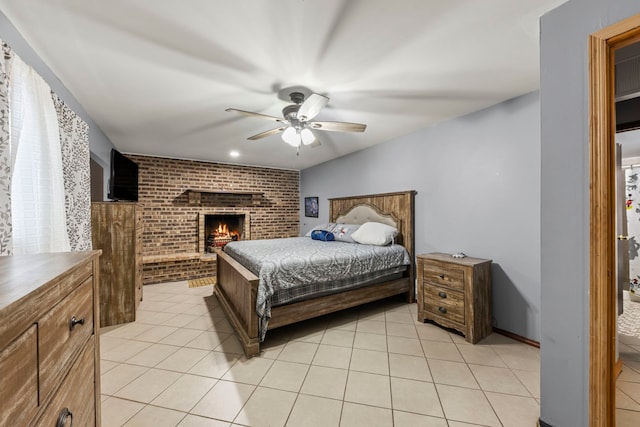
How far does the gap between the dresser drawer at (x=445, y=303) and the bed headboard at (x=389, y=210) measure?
0.71 m

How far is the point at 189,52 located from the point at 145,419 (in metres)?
2.32

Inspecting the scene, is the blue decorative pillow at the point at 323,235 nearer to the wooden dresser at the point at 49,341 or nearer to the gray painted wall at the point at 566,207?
the gray painted wall at the point at 566,207

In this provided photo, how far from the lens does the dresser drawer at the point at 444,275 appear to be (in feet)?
8.13

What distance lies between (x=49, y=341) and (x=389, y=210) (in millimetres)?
3527

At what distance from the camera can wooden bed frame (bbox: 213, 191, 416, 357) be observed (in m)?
2.21

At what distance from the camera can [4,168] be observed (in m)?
1.20

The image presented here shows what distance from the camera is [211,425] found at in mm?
1461

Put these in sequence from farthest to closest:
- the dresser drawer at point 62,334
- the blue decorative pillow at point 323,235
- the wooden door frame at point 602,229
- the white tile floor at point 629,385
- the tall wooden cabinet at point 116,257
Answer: the blue decorative pillow at point 323,235
the tall wooden cabinet at point 116,257
the white tile floor at point 629,385
the wooden door frame at point 602,229
the dresser drawer at point 62,334

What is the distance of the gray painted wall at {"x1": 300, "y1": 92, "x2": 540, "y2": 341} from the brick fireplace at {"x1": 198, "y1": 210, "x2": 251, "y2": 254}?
3.34 m

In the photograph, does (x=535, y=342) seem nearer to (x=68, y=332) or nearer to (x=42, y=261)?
(x=68, y=332)

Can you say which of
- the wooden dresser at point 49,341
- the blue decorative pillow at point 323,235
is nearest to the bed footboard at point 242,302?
the wooden dresser at point 49,341

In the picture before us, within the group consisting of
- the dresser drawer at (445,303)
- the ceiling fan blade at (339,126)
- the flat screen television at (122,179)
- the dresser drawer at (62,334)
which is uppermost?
the ceiling fan blade at (339,126)

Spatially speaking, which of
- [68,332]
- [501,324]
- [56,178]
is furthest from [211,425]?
[501,324]

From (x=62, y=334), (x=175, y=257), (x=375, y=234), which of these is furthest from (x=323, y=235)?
(x=62, y=334)
